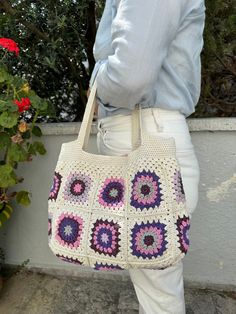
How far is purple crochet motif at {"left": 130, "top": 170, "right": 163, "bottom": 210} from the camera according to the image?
133 centimetres

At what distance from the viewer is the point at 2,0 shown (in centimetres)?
252

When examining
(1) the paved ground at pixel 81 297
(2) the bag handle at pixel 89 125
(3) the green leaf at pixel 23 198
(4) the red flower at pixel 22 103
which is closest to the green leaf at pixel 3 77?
(4) the red flower at pixel 22 103

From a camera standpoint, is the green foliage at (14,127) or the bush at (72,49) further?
the bush at (72,49)

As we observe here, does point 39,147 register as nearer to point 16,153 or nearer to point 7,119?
point 16,153

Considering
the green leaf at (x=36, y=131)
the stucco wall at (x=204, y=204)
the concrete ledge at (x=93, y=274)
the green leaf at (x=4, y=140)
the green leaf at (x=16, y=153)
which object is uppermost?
the green leaf at (x=4, y=140)

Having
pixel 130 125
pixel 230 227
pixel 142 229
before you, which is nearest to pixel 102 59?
pixel 130 125

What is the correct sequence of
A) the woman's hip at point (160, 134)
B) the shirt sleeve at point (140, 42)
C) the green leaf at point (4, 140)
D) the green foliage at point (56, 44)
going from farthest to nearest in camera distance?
the green foliage at point (56, 44) < the green leaf at point (4, 140) < the woman's hip at point (160, 134) < the shirt sleeve at point (140, 42)

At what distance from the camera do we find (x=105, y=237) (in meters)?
1.36

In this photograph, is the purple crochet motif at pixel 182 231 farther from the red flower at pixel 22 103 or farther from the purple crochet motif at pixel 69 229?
the red flower at pixel 22 103

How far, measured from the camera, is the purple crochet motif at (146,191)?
1.33 metres

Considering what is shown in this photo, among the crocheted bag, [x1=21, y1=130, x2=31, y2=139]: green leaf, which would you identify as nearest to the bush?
[x1=21, y1=130, x2=31, y2=139]: green leaf

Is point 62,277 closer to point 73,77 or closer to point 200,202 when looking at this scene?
point 200,202

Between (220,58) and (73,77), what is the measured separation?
3.38 ft

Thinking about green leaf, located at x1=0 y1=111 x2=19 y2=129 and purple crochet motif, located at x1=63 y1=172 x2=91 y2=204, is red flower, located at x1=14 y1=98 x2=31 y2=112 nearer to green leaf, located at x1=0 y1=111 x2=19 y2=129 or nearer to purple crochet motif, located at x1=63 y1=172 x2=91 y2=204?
green leaf, located at x1=0 y1=111 x2=19 y2=129
